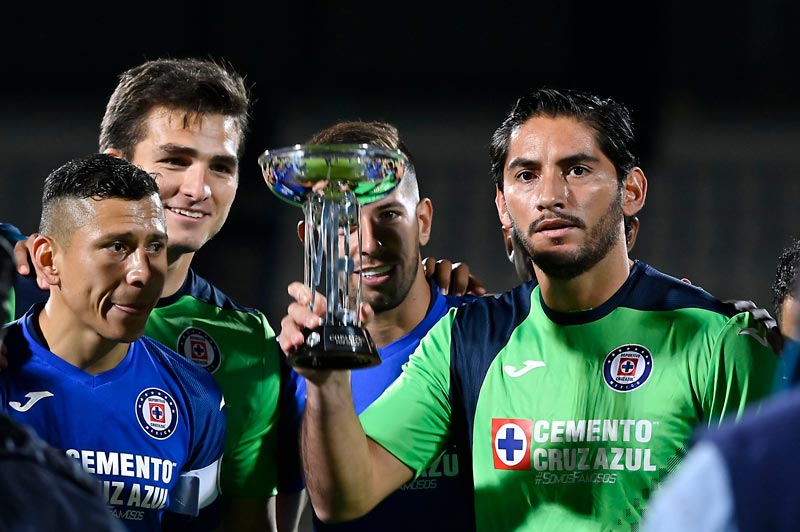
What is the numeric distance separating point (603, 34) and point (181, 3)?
3567 millimetres

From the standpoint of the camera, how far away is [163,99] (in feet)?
11.0

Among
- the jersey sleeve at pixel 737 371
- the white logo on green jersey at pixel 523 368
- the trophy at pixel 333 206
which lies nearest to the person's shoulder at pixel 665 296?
the jersey sleeve at pixel 737 371

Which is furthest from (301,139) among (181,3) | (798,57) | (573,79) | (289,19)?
(798,57)

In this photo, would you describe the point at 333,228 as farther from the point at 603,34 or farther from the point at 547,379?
the point at 603,34

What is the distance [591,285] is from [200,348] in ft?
4.10

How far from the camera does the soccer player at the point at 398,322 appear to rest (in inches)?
119

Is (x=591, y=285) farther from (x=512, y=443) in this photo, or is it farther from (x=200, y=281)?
(x=200, y=281)

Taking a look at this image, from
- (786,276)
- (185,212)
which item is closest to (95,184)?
(185,212)

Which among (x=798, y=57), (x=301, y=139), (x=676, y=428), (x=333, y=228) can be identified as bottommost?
(x=676, y=428)

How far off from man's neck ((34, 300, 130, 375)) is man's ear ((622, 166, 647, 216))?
54.4 inches

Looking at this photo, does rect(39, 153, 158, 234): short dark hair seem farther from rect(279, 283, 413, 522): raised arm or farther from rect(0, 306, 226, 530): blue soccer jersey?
rect(279, 283, 413, 522): raised arm

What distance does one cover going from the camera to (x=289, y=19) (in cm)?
902

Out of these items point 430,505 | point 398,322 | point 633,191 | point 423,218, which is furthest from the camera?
point 423,218

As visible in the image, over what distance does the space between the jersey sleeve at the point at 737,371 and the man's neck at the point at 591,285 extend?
0.31 meters
